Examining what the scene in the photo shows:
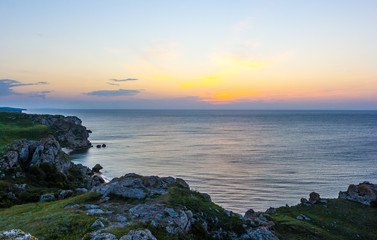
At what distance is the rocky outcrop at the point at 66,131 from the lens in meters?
110

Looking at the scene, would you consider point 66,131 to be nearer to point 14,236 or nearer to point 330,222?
point 330,222

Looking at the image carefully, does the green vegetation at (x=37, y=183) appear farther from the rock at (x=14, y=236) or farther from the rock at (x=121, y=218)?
the rock at (x=14, y=236)

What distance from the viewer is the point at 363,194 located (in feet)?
119

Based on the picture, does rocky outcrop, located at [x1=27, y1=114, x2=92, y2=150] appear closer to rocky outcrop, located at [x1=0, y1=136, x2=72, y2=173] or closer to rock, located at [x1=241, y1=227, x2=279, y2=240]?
rocky outcrop, located at [x1=0, y1=136, x2=72, y2=173]

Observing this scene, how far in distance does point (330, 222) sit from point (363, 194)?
1356 centimetres

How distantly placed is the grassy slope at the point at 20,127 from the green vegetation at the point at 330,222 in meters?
83.8

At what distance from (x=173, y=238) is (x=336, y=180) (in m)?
57.2

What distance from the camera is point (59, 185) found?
136 feet

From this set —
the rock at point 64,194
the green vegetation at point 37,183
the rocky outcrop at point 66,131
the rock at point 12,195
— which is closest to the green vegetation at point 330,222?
the rock at point 64,194

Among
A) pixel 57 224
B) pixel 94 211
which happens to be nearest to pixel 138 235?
pixel 57 224

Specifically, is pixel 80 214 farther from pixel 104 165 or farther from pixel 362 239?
pixel 104 165

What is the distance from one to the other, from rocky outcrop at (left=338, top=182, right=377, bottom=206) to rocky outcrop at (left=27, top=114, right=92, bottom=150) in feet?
351

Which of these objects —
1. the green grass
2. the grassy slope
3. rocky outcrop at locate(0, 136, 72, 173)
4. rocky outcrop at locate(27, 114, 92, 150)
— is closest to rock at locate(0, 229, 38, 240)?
the green grass

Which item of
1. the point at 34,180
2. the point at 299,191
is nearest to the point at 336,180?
the point at 299,191
